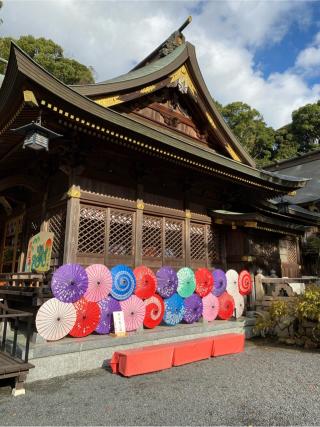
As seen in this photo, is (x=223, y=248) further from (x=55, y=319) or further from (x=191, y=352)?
(x=55, y=319)

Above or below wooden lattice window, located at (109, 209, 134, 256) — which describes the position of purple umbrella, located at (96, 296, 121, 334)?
below

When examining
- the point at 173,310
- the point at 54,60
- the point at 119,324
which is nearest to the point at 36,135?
the point at 119,324

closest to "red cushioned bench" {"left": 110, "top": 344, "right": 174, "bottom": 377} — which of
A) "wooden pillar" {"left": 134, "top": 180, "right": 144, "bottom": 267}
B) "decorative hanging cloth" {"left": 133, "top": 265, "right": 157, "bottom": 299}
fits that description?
"decorative hanging cloth" {"left": 133, "top": 265, "right": 157, "bottom": 299}

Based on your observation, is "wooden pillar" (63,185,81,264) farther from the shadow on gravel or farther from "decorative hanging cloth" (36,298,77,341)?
the shadow on gravel

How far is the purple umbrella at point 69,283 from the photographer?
18.8ft

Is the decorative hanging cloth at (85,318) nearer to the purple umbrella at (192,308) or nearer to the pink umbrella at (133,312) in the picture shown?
the pink umbrella at (133,312)

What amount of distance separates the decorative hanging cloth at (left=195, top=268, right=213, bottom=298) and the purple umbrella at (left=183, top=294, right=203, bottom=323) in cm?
18

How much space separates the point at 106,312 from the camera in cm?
649

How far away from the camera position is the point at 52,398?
441 centimetres

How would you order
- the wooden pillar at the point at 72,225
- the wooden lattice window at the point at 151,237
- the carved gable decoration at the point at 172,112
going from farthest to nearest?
1. the carved gable decoration at the point at 172,112
2. the wooden lattice window at the point at 151,237
3. the wooden pillar at the point at 72,225

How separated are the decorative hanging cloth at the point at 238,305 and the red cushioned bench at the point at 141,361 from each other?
3811 millimetres

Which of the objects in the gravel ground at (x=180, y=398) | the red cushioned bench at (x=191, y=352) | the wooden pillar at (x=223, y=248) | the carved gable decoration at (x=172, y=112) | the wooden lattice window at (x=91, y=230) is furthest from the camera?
the wooden pillar at (x=223, y=248)

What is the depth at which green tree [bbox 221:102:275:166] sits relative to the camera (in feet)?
137

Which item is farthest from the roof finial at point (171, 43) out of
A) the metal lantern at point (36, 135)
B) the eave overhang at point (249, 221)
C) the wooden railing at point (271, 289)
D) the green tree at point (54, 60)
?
the green tree at point (54, 60)
